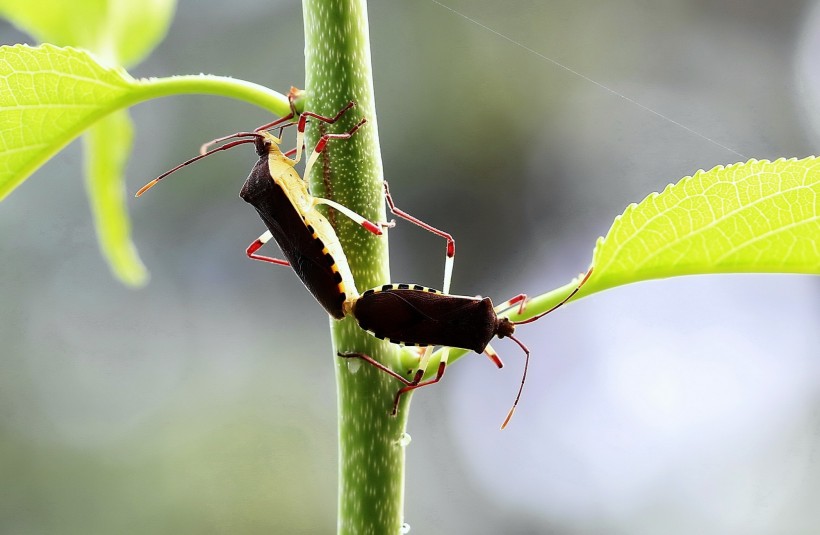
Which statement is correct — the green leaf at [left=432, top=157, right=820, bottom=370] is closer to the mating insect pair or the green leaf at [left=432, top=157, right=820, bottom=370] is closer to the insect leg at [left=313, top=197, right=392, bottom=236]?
the mating insect pair

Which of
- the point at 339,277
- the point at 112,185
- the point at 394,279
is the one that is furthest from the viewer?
the point at 394,279

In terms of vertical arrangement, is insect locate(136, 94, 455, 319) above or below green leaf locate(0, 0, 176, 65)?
below

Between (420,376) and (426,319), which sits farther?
(426,319)

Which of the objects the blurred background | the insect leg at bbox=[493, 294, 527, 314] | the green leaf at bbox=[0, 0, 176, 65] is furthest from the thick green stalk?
the blurred background

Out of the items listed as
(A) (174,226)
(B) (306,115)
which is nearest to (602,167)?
(A) (174,226)

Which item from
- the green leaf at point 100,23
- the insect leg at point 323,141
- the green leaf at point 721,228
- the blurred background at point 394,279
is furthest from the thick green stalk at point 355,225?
the blurred background at point 394,279

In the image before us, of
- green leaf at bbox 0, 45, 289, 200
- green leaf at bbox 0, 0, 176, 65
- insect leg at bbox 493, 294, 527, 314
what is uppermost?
green leaf at bbox 0, 0, 176, 65

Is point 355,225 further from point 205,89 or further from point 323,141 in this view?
point 205,89

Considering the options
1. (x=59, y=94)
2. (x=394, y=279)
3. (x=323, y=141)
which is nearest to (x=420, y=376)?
(x=323, y=141)
